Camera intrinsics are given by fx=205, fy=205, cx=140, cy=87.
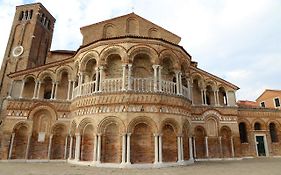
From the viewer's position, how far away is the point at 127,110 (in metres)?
12.0

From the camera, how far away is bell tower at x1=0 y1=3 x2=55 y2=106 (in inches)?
947

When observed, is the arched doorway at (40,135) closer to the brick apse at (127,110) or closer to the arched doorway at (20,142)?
the brick apse at (127,110)

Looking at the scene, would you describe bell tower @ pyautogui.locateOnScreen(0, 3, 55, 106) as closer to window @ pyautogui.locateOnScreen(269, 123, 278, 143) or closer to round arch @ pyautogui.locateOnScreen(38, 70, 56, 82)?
round arch @ pyautogui.locateOnScreen(38, 70, 56, 82)

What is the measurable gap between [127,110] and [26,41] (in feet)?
67.7

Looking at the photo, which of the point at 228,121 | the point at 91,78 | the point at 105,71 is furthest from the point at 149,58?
the point at 228,121

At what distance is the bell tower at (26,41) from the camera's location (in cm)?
2405

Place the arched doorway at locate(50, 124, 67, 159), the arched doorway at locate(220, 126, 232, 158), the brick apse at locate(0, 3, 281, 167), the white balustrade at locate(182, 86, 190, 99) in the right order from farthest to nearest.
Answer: the arched doorway at locate(220, 126, 232, 158) → the arched doorway at locate(50, 124, 67, 159) → the white balustrade at locate(182, 86, 190, 99) → the brick apse at locate(0, 3, 281, 167)

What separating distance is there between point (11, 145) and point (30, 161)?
1.83 meters

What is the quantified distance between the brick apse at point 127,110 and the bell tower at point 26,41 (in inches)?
182

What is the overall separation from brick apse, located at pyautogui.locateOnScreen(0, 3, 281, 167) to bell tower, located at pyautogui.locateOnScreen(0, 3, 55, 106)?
462 cm

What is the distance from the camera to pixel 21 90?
16266mm

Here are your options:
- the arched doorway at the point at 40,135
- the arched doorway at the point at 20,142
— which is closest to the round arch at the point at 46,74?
the arched doorway at the point at 40,135

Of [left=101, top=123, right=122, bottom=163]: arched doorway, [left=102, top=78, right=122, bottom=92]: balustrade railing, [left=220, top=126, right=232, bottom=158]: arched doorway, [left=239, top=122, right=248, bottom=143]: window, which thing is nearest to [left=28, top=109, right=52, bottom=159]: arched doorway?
[left=101, top=123, right=122, bottom=163]: arched doorway

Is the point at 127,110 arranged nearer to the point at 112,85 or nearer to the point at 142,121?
the point at 142,121
